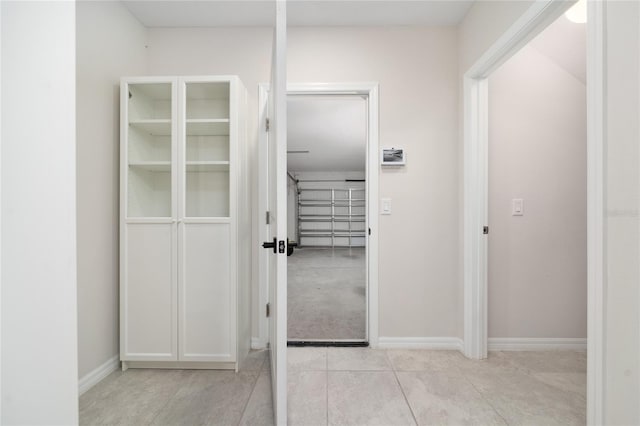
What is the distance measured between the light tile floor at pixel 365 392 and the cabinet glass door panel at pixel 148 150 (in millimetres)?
1138

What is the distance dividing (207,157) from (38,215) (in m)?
1.64

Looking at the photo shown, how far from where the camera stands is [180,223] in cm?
177

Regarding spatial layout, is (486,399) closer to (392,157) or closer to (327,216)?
(392,157)

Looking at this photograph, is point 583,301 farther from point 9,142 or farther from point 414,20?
point 9,142

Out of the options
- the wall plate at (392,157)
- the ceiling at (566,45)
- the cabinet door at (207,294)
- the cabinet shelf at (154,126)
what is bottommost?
the cabinet door at (207,294)

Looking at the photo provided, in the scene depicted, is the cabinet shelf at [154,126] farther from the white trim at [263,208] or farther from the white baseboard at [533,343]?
the white baseboard at [533,343]

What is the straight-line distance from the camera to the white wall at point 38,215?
466mm

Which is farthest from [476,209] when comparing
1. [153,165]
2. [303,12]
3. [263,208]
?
[153,165]

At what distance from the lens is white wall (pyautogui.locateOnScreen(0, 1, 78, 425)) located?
1.53ft

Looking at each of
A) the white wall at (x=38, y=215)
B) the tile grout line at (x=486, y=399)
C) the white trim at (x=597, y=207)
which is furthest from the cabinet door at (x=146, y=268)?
the white trim at (x=597, y=207)

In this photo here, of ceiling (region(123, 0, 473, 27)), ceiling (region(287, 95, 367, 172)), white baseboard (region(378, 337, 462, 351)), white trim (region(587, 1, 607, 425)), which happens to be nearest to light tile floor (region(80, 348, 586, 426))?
white baseboard (region(378, 337, 462, 351))

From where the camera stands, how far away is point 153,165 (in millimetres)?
1837

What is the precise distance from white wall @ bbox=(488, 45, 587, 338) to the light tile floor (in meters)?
0.33

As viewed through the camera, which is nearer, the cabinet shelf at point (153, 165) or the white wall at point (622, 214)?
the white wall at point (622, 214)
